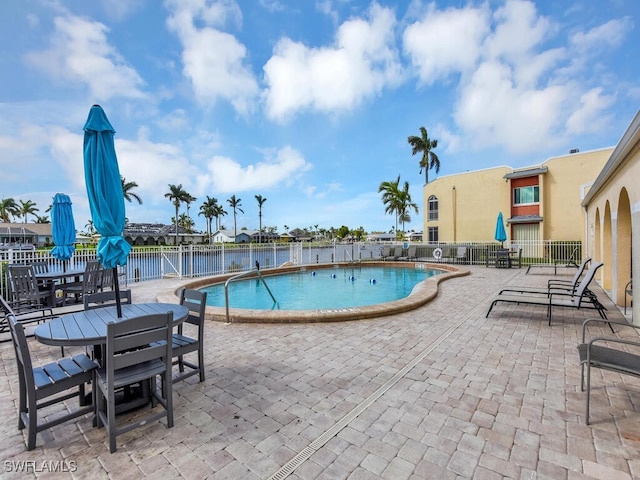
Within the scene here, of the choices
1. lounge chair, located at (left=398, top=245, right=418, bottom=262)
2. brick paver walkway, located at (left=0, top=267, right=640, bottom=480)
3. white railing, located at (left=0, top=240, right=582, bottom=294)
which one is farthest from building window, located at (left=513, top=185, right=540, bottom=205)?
brick paver walkway, located at (left=0, top=267, right=640, bottom=480)

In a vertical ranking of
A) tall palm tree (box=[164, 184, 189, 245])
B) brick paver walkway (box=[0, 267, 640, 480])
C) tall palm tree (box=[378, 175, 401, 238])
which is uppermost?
tall palm tree (box=[164, 184, 189, 245])

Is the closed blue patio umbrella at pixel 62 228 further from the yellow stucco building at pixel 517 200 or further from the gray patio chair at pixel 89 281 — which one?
the yellow stucco building at pixel 517 200

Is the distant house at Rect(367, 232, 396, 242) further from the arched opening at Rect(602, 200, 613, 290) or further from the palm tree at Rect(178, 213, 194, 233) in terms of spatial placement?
the palm tree at Rect(178, 213, 194, 233)

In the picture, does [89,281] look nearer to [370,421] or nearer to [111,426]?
[111,426]

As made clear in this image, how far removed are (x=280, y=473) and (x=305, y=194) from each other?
125 feet

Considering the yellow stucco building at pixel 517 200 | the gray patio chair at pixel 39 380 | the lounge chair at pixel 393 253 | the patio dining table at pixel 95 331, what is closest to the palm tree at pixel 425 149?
the yellow stucco building at pixel 517 200

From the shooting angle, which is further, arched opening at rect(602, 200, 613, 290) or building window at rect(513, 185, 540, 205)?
building window at rect(513, 185, 540, 205)

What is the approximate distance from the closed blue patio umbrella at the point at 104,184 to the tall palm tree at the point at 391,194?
29.4 m

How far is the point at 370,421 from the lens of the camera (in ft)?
8.97

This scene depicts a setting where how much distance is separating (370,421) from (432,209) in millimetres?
27953

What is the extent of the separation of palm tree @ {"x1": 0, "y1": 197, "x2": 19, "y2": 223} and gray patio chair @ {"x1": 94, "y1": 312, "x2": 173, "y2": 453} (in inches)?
3187

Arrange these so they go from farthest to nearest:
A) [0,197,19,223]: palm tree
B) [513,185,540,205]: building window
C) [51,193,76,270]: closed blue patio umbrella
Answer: [0,197,19,223]: palm tree, [513,185,540,205]: building window, [51,193,76,270]: closed blue patio umbrella

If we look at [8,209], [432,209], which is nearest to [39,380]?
[432,209]

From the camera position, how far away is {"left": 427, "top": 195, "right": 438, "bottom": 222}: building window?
91.9 feet
